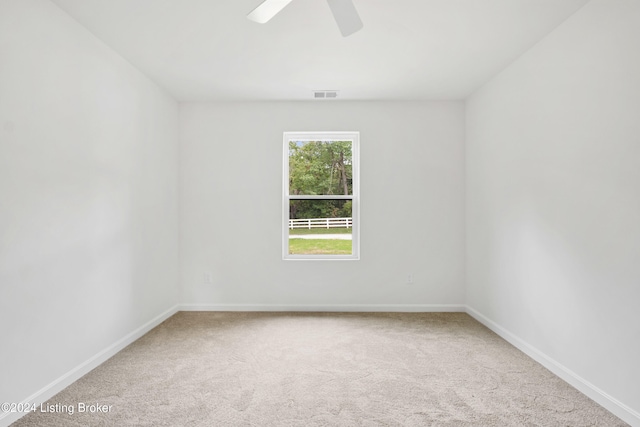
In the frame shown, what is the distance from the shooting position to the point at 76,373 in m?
2.61

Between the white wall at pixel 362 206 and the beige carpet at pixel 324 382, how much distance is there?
70cm

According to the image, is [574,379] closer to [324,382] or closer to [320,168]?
[324,382]

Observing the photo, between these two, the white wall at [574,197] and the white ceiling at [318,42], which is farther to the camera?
the white ceiling at [318,42]

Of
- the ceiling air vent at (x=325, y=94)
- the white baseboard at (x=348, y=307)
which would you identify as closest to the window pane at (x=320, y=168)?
the ceiling air vent at (x=325, y=94)

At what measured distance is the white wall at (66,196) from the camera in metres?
2.11

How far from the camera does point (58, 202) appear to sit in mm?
2463

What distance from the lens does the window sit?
4574mm

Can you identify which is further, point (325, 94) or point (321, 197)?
point (321, 197)

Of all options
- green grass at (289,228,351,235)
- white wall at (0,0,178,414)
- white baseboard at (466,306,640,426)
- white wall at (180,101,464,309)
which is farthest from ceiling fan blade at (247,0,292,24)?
white baseboard at (466,306,640,426)

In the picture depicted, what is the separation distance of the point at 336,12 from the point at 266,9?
39 cm

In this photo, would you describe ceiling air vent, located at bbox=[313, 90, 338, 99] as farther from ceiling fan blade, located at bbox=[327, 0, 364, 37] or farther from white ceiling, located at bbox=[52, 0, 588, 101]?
ceiling fan blade, located at bbox=[327, 0, 364, 37]

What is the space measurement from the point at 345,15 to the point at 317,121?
237 centimetres

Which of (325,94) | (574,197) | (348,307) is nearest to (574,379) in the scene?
(574,197)

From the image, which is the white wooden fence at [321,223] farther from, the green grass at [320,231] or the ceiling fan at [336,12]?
the ceiling fan at [336,12]
